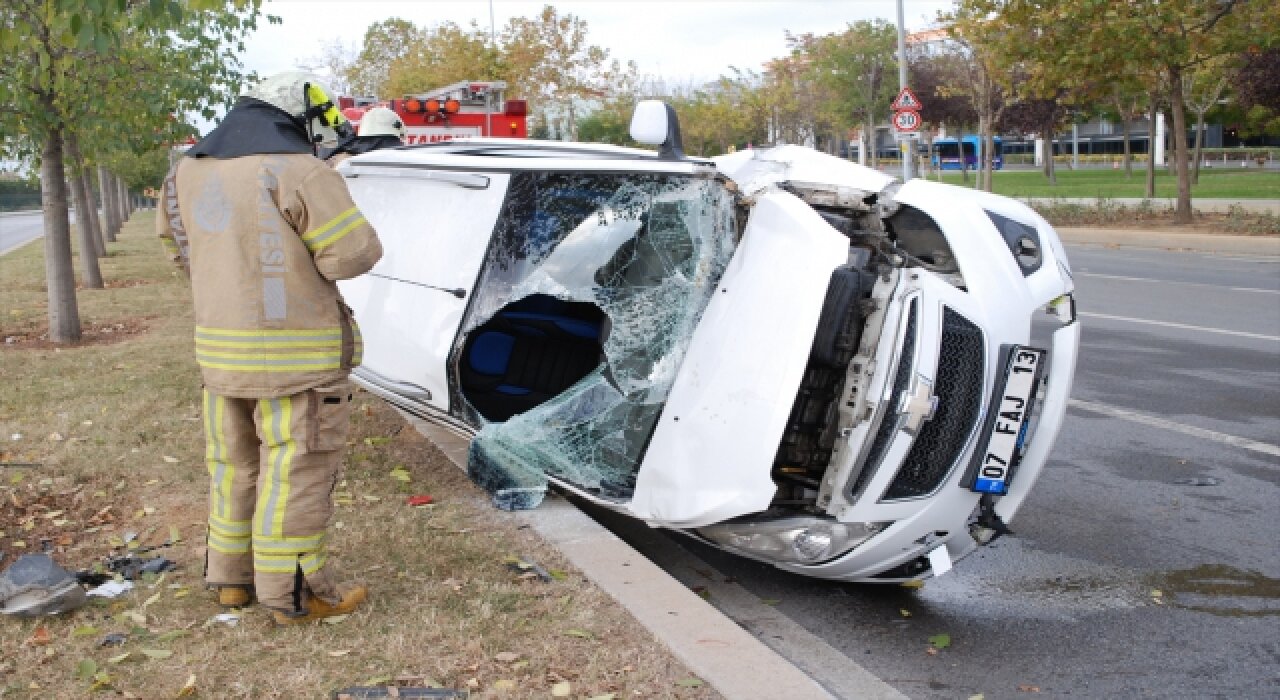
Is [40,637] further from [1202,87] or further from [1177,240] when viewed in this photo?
[1202,87]

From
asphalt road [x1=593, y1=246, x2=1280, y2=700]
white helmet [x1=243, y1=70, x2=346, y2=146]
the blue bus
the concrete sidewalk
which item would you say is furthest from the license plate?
the blue bus

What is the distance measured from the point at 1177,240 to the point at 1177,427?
46.0 feet

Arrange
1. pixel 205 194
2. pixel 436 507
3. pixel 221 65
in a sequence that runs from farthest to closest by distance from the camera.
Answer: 1. pixel 221 65
2. pixel 436 507
3. pixel 205 194

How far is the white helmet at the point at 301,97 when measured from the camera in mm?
3787

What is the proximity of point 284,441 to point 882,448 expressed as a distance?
6.10ft

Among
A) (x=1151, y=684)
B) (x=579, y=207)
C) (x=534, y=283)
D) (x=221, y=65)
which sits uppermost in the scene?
(x=221, y=65)

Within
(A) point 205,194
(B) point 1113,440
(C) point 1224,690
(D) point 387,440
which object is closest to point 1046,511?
(B) point 1113,440

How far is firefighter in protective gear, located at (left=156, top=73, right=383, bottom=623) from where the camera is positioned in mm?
3600

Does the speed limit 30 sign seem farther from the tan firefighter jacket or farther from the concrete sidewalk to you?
the tan firefighter jacket

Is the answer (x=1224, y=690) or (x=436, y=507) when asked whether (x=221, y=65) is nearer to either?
(x=436, y=507)

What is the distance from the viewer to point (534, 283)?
505 centimetres

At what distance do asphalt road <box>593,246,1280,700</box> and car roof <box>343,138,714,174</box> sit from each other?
1.64m

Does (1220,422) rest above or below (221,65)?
below

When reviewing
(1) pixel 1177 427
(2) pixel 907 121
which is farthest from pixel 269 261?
(2) pixel 907 121
